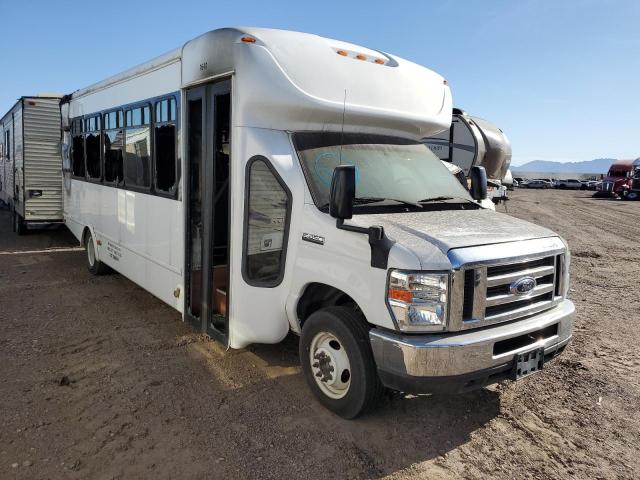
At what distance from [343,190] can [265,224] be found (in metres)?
1.09

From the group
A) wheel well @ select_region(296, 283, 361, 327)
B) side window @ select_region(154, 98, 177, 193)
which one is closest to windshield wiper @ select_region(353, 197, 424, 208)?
wheel well @ select_region(296, 283, 361, 327)

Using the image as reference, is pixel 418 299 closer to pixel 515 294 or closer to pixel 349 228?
pixel 349 228

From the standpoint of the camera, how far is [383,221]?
3902 mm

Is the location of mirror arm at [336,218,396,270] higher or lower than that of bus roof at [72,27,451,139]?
lower

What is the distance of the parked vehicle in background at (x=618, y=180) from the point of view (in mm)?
37406

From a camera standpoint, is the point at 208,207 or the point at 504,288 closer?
the point at 504,288

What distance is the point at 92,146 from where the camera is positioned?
8.24 meters

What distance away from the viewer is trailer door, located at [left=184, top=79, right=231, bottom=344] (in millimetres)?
4891

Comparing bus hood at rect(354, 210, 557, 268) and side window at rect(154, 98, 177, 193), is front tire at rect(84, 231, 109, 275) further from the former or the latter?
bus hood at rect(354, 210, 557, 268)

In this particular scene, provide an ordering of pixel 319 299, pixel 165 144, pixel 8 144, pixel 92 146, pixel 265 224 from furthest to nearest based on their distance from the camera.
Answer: pixel 8 144, pixel 92 146, pixel 165 144, pixel 265 224, pixel 319 299

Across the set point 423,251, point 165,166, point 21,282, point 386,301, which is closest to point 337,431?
point 386,301

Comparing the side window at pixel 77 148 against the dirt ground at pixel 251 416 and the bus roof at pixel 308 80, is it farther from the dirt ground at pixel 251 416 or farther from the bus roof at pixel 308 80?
the bus roof at pixel 308 80

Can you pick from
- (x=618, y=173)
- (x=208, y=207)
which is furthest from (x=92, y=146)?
(x=618, y=173)

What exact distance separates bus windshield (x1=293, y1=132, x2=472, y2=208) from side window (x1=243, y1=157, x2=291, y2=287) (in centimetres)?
31
